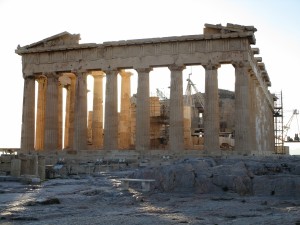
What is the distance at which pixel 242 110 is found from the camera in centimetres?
4031

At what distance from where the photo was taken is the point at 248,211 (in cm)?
1317

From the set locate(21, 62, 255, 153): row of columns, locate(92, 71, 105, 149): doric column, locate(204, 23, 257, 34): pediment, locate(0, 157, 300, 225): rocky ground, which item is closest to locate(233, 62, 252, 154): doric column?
locate(21, 62, 255, 153): row of columns

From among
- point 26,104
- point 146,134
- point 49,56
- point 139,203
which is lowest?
point 139,203

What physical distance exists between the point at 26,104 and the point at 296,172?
34.0m

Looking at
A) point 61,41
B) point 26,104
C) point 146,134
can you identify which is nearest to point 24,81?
point 26,104

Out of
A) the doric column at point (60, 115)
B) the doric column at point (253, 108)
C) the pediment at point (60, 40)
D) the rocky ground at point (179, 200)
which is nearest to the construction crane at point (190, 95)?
the doric column at point (253, 108)

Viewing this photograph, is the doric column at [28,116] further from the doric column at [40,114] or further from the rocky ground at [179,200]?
the rocky ground at [179,200]

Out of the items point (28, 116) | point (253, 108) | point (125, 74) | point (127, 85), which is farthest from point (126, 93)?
point (253, 108)

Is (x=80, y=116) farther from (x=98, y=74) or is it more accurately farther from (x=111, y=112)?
(x=98, y=74)

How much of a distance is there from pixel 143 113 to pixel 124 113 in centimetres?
668

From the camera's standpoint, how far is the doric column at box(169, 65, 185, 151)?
41.3 meters

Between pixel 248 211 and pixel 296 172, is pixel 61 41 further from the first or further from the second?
pixel 248 211

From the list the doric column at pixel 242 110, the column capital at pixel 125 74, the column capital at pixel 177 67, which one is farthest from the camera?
the column capital at pixel 125 74

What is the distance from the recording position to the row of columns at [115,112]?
40.5m
